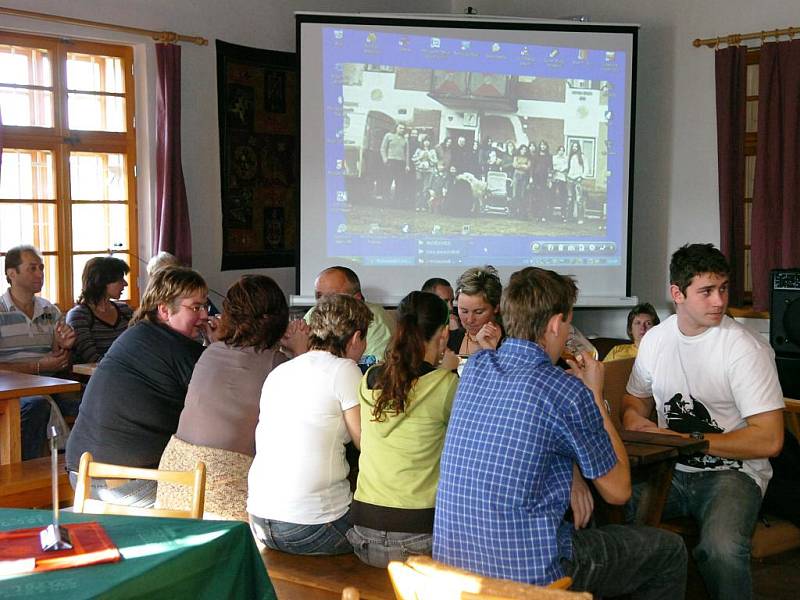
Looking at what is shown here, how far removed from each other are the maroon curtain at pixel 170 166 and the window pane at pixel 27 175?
2.32 feet

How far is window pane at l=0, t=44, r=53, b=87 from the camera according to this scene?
6.29 metres

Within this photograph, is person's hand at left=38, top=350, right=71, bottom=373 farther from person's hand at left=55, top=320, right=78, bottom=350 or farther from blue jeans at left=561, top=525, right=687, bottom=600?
blue jeans at left=561, top=525, right=687, bottom=600

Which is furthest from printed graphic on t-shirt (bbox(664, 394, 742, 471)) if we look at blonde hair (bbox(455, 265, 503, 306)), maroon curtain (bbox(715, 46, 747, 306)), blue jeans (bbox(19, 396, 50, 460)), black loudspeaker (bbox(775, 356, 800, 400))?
maroon curtain (bbox(715, 46, 747, 306))

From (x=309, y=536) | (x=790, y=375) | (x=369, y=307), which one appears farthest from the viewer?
(x=790, y=375)

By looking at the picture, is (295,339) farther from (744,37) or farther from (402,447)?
(744,37)

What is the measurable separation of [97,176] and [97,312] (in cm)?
133

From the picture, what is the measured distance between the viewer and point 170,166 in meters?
6.88

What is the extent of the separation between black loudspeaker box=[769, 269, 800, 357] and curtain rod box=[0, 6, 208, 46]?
4.15m

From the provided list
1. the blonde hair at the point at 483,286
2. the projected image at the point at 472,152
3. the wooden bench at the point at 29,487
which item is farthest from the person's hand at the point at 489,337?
the projected image at the point at 472,152

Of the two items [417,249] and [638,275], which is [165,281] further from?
[638,275]

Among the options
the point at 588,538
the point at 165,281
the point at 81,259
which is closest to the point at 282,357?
the point at 165,281

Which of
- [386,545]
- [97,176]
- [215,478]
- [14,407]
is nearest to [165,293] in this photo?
[215,478]

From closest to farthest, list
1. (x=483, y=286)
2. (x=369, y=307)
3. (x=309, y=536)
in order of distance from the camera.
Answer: (x=309, y=536)
(x=483, y=286)
(x=369, y=307)

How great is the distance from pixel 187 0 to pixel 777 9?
159 inches
